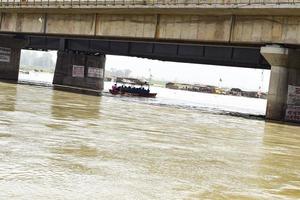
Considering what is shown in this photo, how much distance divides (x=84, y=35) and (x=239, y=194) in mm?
41479

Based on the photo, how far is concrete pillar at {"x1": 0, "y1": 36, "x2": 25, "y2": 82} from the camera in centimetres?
6581

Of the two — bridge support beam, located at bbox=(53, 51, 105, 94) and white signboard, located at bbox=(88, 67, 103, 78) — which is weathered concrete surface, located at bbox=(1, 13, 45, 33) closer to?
bridge support beam, located at bbox=(53, 51, 105, 94)

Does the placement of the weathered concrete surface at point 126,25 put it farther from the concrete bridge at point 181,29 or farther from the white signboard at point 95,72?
the white signboard at point 95,72

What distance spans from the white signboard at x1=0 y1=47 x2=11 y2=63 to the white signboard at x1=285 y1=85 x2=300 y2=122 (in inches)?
1706

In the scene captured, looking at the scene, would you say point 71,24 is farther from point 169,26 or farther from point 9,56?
point 9,56

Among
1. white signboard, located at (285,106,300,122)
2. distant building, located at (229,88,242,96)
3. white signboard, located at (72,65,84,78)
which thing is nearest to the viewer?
white signboard, located at (285,106,300,122)

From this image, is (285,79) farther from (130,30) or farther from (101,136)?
(101,136)

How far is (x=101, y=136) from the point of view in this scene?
1541 centimetres

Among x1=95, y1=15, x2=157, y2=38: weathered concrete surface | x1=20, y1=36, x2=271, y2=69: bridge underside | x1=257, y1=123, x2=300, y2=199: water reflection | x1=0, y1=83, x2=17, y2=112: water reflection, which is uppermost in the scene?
x1=95, y1=15, x2=157, y2=38: weathered concrete surface

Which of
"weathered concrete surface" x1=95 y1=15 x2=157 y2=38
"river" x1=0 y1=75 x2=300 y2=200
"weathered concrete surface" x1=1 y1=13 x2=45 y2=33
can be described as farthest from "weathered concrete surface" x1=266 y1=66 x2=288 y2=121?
"weathered concrete surface" x1=1 y1=13 x2=45 y2=33

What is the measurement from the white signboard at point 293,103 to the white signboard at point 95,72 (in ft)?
143

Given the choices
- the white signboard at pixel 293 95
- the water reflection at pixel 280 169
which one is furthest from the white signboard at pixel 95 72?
the water reflection at pixel 280 169

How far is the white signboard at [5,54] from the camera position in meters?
65.6

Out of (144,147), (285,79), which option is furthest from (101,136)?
(285,79)
